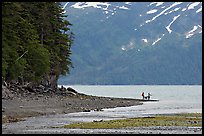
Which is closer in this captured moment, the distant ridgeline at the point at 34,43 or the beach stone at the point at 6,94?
the beach stone at the point at 6,94

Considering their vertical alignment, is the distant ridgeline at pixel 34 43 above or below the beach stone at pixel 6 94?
above

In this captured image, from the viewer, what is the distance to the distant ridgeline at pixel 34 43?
204ft

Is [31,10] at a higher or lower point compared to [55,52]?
higher

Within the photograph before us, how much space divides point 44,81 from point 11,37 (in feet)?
66.9

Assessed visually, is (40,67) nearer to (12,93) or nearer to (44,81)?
(44,81)

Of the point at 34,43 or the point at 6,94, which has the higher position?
the point at 34,43

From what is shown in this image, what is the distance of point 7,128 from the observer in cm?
2786

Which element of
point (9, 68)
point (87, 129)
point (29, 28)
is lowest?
point (87, 129)

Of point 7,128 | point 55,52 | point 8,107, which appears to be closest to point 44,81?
point 55,52

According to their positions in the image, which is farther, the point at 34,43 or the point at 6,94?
the point at 34,43

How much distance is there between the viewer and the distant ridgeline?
6225 centimetres

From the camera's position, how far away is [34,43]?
2788 inches

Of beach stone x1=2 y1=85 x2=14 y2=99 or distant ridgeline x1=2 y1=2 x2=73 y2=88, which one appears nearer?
beach stone x1=2 y1=85 x2=14 y2=99

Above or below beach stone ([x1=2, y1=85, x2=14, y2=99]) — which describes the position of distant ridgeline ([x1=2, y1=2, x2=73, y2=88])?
above
